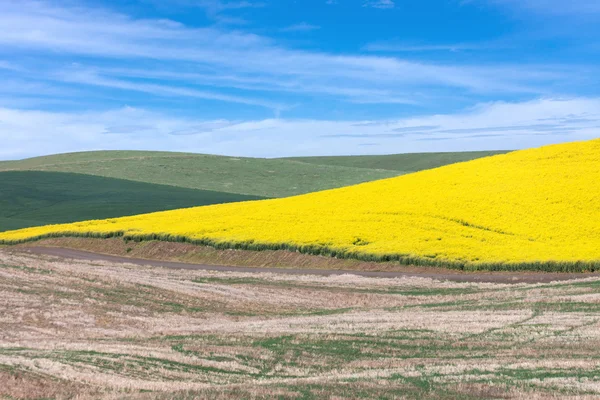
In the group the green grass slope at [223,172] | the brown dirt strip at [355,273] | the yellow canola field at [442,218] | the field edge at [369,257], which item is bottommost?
the brown dirt strip at [355,273]

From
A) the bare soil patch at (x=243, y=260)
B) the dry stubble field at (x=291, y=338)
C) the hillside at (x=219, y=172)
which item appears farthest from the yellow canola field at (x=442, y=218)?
the hillside at (x=219, y=172)

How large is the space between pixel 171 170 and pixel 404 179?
7041cm

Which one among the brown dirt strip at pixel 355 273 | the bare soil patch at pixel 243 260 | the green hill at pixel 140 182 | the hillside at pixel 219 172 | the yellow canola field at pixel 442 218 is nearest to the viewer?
the brown dirt strip at pixel 355 273

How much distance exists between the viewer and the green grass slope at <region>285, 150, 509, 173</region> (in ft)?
530

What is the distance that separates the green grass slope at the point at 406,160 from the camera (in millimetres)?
161500

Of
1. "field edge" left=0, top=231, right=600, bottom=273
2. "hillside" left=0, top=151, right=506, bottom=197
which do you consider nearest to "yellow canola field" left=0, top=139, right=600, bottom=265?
"field edge" left=0, top=231, right=600, bottom=273

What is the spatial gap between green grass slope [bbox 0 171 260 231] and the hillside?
6.64 meters

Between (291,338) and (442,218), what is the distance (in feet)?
106

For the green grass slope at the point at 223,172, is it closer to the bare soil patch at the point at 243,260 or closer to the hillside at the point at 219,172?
the hillside at the point at 219,172

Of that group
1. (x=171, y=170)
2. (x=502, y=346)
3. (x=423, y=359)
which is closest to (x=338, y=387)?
(x=423, y=359)

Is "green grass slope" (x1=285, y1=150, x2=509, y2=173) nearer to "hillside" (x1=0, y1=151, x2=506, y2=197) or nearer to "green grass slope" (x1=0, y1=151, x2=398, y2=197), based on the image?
"hillside" (x1=0, y1=151, x2=506, y2=197)

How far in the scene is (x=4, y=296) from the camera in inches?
1101

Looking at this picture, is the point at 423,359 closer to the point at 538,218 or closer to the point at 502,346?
the point at 502,346

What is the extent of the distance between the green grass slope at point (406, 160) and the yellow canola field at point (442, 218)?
297 ft
